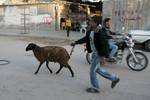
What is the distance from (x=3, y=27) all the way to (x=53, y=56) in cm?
2567


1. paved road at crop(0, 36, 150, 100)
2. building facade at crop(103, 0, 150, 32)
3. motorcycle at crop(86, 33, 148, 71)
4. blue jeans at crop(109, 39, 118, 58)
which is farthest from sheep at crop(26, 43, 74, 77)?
building facade at crop(103, 0, 150, 32)

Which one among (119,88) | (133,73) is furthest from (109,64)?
(119,88)

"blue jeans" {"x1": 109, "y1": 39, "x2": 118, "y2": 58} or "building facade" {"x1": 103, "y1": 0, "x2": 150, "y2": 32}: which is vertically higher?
"building facade" {"x1": 103, "y1": 0, "x2": 150, "y2": 32}

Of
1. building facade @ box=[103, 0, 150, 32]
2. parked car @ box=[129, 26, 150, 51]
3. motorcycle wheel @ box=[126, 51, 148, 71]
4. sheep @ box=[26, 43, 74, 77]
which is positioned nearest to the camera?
sheep @ box=[26, 43, 74, 77]

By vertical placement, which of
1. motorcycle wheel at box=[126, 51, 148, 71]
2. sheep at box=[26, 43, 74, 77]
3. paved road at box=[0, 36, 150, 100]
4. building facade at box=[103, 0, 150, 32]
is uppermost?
building facade at box=[103, 0, 150, 32]

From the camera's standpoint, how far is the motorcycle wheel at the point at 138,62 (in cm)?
1190

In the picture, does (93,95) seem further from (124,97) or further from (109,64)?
(109,64)

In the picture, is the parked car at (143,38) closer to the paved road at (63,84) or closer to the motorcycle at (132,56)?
the paved road at (63,84)

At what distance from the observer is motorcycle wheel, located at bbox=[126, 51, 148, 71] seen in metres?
11.9

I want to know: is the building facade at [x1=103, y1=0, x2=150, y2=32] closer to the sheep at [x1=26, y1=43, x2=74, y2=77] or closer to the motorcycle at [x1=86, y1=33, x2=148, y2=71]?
the motorcycle at [x1=86, y1=33, x2=148, y2=71]

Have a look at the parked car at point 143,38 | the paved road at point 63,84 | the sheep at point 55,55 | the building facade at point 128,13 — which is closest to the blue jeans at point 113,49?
the paved road at point 63,84

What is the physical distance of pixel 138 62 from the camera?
1193 centimetres

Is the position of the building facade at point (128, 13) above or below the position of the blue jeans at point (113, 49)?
above

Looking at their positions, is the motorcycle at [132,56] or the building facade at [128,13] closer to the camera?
the motorcycle at [132,56]
